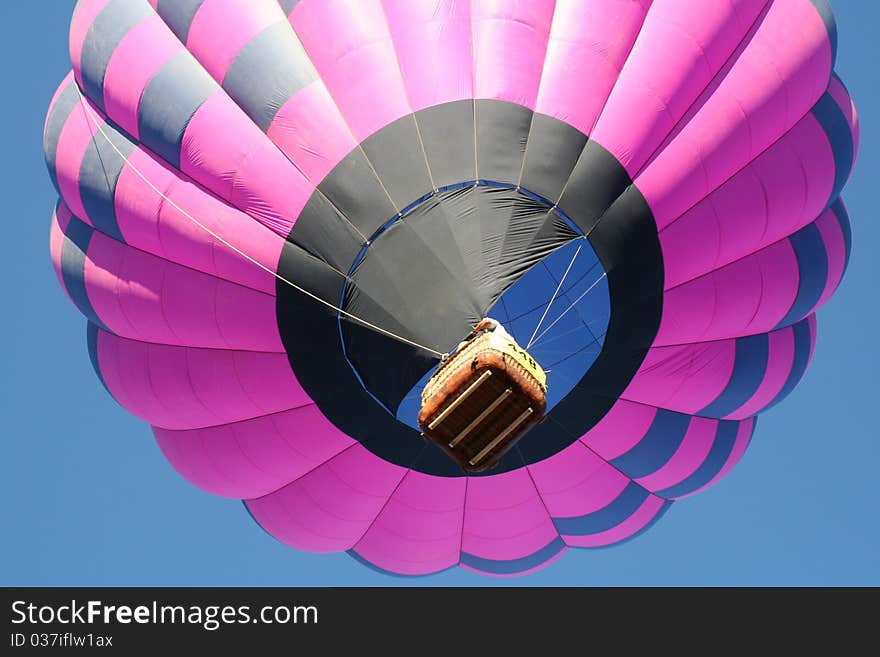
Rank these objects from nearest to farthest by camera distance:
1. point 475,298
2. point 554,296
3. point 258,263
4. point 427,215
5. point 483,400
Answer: point 483,400, point 475,298, point 427,215, point 258,263, point 554,296

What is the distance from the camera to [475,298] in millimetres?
11016

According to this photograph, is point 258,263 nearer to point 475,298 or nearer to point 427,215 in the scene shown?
point 427,215

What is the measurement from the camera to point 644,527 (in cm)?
1450

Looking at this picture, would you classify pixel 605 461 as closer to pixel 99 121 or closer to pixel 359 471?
pixel 359 471

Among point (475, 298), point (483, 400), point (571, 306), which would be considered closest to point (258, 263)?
point (475, 298)

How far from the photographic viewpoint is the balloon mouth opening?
11086mm

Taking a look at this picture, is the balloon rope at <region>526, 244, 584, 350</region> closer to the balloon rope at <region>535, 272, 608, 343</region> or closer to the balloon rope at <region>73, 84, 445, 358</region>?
the balloon rope at <region>535, 272, 608, 343</region>

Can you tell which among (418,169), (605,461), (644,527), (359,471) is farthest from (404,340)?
(644,527)

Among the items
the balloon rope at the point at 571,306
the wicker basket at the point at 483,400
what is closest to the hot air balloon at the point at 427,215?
the balloon rope at the point at 571,306

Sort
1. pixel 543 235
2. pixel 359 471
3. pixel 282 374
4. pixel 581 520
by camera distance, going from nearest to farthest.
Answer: pixel 543 235 → pixel 282 374 → pixel 359 471 → pixel 581 520

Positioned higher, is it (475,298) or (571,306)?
(571,306)

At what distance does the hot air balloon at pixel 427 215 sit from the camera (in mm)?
11266

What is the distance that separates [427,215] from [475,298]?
2.41 ft

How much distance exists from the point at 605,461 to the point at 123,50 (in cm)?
542
